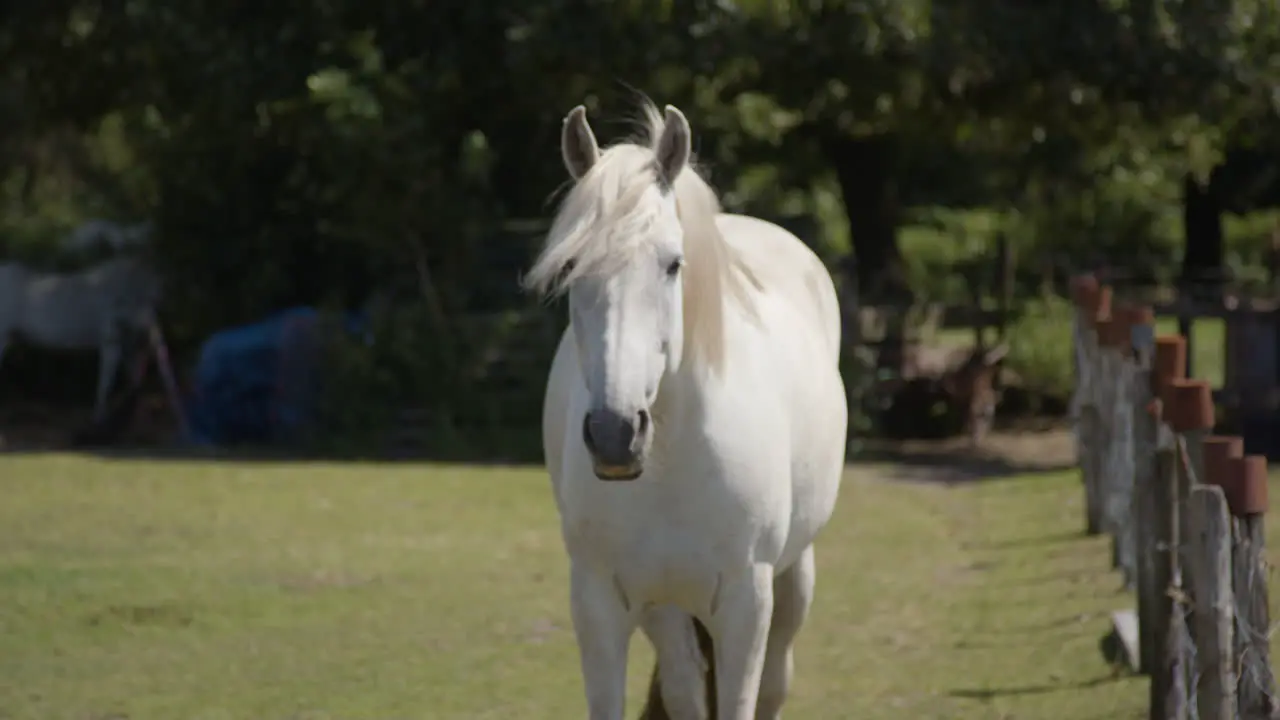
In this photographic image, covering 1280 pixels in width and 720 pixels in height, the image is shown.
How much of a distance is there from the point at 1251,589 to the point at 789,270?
1.86 meters

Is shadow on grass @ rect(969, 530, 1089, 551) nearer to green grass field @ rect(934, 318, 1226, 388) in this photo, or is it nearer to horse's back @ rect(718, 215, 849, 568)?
horse's back @ rect(718, 215, 849, 568)

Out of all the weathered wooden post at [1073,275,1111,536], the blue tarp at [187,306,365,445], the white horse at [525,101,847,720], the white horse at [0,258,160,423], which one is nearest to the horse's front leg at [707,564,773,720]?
the white horse at [525,101,847,720]

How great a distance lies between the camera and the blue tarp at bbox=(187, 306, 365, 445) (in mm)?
14695

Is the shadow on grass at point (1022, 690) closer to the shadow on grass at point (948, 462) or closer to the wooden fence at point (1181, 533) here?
the wooden fence at point (1181, 533)

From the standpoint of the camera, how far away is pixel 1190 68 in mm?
13695

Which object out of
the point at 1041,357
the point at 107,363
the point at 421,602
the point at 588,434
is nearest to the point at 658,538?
the point at 588,434

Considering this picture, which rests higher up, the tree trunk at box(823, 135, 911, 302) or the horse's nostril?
the horse's nostril

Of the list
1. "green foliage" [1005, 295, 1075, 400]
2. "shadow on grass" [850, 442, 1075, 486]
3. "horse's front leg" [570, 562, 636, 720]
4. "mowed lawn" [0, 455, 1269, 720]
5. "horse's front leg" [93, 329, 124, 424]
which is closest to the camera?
"horse's front leg" [570, 562, 636, 720]

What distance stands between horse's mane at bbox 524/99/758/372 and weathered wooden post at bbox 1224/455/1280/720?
1369 millimetres

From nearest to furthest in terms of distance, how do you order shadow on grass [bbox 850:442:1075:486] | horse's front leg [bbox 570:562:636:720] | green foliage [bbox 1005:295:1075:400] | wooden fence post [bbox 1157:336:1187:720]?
horse's front leg [bbox 570:562:636:720], wooden fence post [bbox 1157:336:1187:720], shadow on grass [bbox 850:442:1075:486], green foliage [bbox 1005:295:1075:400]

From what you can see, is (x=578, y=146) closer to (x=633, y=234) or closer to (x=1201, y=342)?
(x=633, y=234)

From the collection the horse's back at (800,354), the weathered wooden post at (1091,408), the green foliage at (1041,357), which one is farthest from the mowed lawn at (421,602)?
the green foliage at (1041,357)

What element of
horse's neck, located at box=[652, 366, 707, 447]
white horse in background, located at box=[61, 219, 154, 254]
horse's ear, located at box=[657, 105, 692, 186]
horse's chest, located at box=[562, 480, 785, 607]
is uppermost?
horse's ear, located at box=[657, 105, 692, 186]

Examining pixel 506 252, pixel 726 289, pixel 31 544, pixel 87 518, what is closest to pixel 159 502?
pixel 87 518
